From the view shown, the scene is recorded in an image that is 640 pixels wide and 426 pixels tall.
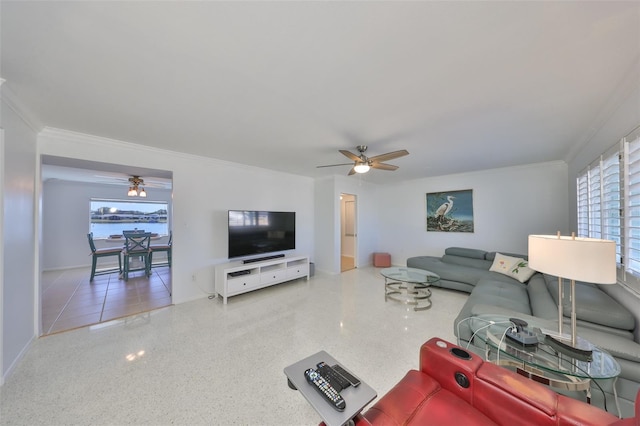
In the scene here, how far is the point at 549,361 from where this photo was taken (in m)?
1.32

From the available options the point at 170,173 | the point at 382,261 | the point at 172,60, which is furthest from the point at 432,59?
the point at 382,261

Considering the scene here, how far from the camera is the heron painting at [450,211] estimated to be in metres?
4.94

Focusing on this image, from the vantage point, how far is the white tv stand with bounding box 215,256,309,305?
3502mm

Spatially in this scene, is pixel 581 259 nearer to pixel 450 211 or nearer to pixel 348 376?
pixel 348 376

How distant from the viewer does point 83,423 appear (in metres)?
1.44

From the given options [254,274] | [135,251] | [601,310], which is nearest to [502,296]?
[601,310]

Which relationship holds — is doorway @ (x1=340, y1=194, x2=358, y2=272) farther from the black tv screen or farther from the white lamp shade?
the white lamp shade

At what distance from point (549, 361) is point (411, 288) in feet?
8.86

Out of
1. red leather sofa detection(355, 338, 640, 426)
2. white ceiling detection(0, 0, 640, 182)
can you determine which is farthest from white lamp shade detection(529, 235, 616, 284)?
white ceiling detection(0, 0, 640, 182)

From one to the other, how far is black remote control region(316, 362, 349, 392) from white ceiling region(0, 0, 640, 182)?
1889mm

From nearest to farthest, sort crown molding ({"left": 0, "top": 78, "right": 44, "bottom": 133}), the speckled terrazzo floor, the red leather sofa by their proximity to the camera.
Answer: the red leather sofa < the speckled terrazzo floor < crown molding ({"left": 0, "top": 78, "right": 44, "bottom": 133})

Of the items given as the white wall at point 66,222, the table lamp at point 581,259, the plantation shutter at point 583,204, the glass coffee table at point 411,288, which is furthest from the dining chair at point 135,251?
the plantation shutter at point 583,204

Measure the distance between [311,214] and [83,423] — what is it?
4.45 metres

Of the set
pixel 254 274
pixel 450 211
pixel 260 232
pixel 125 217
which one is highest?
pixel 450 211
